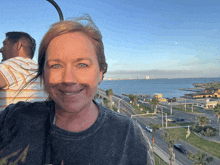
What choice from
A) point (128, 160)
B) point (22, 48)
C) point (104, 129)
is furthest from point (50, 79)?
point (22, 48)

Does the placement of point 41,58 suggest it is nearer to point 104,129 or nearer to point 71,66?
point 71,66

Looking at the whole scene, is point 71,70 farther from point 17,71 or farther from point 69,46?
point 17,71

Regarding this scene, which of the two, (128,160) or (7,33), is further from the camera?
(7,33)

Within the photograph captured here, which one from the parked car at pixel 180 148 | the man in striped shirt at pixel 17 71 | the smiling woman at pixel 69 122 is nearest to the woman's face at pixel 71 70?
the smiling woman at pixel 69 122

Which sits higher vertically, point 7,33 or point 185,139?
point 7,33

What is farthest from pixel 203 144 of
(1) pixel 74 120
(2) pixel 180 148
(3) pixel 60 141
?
(3) pixel 60 141

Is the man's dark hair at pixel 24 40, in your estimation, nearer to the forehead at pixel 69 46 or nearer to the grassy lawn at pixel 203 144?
the forehead at pixel 69 46
